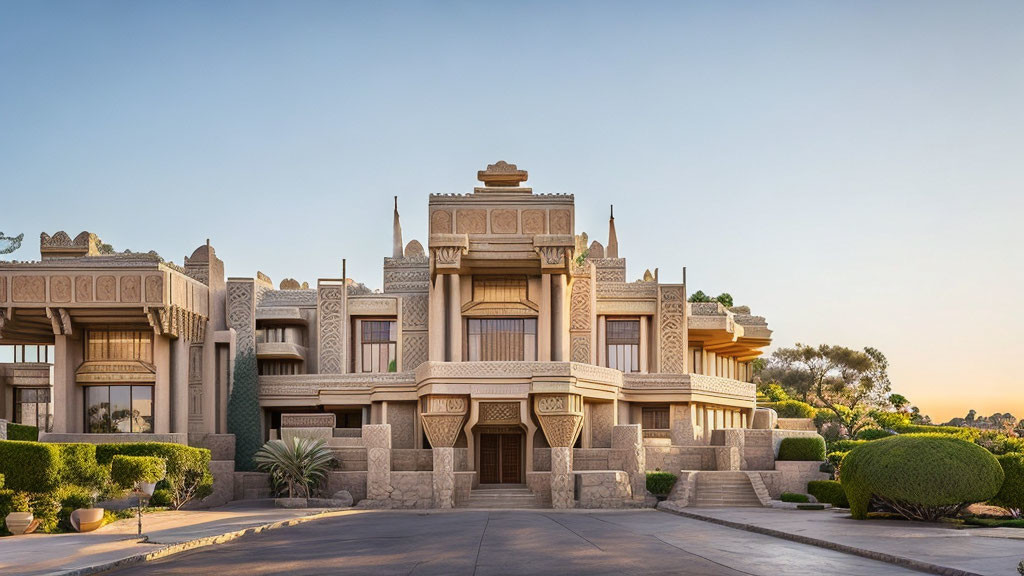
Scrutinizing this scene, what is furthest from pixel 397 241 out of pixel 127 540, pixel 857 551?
pixel 857 551

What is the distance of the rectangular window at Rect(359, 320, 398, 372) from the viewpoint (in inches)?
1858

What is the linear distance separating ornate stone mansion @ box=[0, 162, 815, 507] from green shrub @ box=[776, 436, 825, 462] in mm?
759

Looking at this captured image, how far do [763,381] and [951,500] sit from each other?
6113cm

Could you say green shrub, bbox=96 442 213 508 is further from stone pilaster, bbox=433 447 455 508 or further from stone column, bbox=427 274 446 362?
stone column, bbox=427 274 446 362

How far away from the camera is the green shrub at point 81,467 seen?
2700 centimetres

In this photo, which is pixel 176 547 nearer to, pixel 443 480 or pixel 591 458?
pixel 443 480

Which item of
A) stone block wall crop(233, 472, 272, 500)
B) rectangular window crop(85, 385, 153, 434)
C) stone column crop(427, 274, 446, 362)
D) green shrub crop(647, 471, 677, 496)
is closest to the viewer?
green shrub crop(647, 471, 677, 496)

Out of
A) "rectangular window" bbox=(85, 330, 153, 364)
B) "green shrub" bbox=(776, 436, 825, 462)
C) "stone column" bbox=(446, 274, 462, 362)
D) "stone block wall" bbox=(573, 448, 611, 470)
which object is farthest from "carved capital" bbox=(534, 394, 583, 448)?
"rectangular window" bbox=(85, 330, 153, 364)

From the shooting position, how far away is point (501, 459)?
136ft

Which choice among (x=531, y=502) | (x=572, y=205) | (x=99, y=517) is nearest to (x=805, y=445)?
(x=531, y=502)

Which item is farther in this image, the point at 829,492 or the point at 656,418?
the point at 656,418

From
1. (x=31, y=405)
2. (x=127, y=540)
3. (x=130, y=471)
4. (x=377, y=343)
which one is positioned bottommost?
(x=127, y=540)

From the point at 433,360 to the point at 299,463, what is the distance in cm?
855

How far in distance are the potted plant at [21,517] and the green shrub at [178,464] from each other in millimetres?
5066
